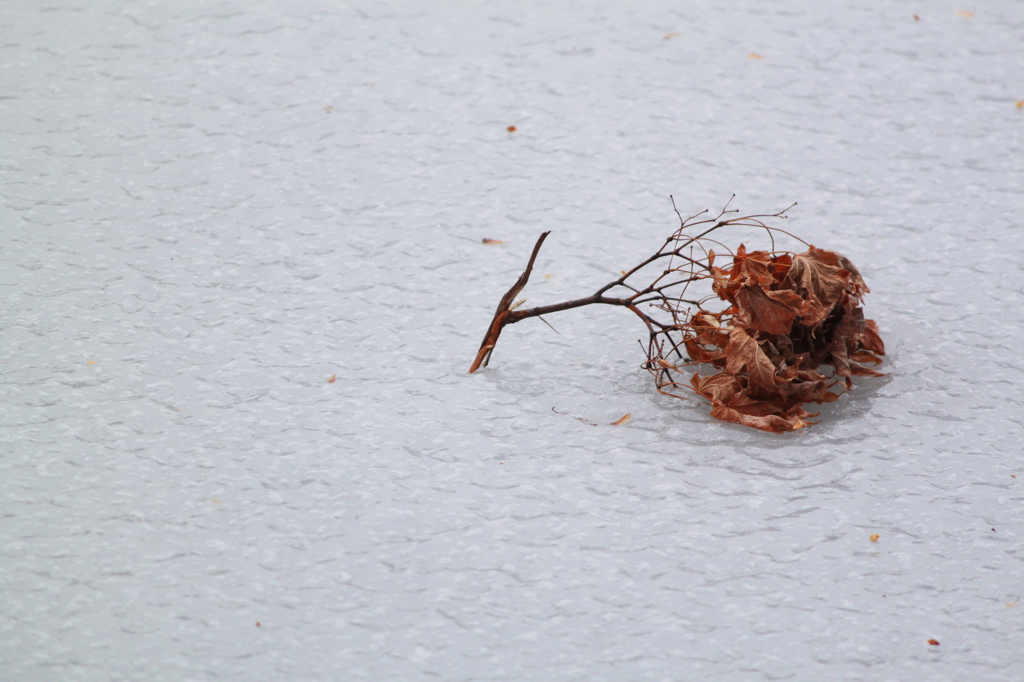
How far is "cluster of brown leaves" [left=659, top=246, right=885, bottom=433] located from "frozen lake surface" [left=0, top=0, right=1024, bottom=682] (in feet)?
0.10

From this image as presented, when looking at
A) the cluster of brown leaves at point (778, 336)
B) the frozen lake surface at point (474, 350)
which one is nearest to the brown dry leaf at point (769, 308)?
the cluster of brown leaves at point (778, 336)

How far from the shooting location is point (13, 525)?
95 centimetres

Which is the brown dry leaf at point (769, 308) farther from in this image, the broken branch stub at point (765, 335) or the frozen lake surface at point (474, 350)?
the frozen lake surface at point (474, 350)

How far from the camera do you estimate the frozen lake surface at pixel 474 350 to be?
0.88m

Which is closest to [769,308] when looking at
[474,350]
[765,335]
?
[765,335]

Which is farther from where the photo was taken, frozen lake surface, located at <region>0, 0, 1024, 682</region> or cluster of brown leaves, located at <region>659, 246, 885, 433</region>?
cluster of brown leaves, located at <region>659, 246, 885, 433</region>

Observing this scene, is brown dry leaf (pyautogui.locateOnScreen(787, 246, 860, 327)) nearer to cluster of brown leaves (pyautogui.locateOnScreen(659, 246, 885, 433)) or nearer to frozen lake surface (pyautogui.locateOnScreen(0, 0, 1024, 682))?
cluster of brown leaves (pyautogui.locateOnScreen(659, 246, 885, 433))

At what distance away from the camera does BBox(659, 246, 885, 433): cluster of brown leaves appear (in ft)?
3.56

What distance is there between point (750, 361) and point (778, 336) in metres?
0.05

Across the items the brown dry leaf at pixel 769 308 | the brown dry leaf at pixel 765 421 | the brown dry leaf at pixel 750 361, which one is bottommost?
the brown dry leaf at pixel 765 421

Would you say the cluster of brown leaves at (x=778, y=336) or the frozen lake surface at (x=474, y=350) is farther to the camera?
the cluster of brown leaves at (x=778, y=336)

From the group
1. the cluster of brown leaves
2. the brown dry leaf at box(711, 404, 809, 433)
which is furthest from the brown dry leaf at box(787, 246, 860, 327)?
the brown dry leaf at box(711, 404, 809, 433)

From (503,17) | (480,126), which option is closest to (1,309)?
(480,126)

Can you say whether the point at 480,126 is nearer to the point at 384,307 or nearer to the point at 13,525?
the point at 384,307
